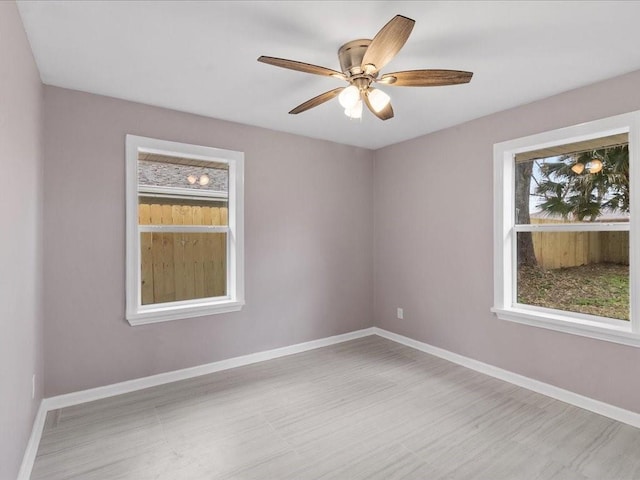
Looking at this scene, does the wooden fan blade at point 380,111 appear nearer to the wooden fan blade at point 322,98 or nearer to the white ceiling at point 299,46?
the wooden fan blade at point 322,98

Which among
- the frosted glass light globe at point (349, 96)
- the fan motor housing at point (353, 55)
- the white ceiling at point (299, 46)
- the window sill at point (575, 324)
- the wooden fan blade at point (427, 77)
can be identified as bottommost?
the window sill at point (575, 324)

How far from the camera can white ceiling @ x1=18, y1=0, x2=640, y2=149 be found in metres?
1.74

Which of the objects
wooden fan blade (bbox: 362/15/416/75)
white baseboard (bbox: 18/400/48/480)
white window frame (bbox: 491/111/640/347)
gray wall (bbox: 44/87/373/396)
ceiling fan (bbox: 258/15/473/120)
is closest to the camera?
wooden fan blade (bbox: 362/15/416/75)

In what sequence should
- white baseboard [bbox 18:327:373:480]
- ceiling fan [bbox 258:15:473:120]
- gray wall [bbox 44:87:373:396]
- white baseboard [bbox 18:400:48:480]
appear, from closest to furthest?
ceiling fan [bbox 258:15:473:120]
white baseboard [bbox 18:400:48:480]
white baseboard [bbox 18:327:373:480]
gray wall [bbox 44:87:373:396]

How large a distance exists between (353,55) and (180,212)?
2.15 metres

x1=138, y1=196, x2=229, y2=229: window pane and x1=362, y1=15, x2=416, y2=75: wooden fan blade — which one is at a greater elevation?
x1=362, y1=15, x2=416, y2=75: wooden fan blade

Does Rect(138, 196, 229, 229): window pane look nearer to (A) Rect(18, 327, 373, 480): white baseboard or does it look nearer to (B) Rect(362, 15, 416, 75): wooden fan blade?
(A) Rect(18, 327, 373, 480): white baseboard

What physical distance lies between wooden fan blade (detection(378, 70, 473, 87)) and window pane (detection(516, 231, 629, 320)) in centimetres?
183

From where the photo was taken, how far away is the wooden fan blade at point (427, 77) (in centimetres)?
187

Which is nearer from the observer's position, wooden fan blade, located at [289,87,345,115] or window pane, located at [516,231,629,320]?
wooden fan blade, located at [289,87,345,115]

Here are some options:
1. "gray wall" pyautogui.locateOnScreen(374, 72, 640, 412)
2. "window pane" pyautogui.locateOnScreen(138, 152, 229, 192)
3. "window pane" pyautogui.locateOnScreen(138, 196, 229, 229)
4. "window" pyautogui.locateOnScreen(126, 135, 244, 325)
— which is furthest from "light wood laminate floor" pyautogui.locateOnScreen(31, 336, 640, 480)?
"window pane" pyautogui.locateOnScreen(138, 152, 229, 192)

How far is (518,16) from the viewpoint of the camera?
1786mm

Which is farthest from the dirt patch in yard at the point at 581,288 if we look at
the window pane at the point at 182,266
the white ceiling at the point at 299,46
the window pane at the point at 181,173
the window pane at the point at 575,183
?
the window pane at the point at 181,173

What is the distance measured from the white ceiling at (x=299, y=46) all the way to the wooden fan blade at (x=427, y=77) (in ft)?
0.80
